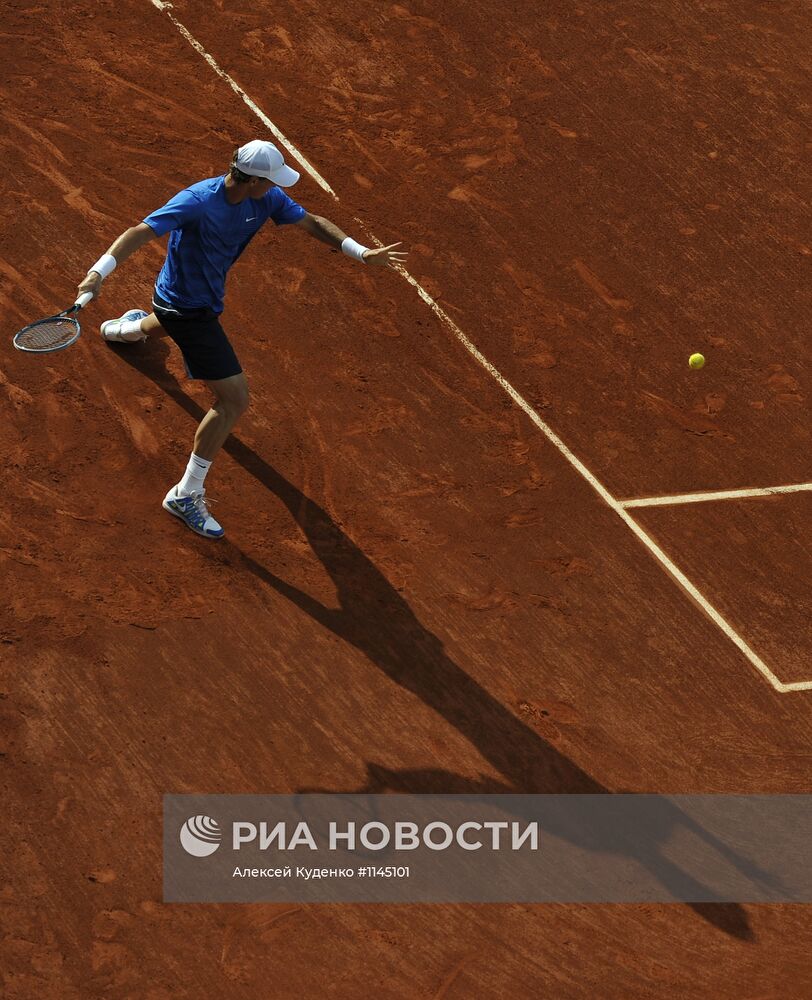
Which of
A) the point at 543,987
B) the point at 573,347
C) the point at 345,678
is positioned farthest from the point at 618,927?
the point at 573,347

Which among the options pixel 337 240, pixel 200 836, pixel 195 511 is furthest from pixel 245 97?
pixel 200 836

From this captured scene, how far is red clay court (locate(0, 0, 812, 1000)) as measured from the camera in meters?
7.06

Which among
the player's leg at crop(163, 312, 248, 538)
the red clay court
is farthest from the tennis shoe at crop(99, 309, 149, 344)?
the player's leg at crop(163, 312, 248, 538)

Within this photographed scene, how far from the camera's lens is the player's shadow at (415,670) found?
298 inches

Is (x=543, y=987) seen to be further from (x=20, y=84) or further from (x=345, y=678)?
(x=20, y=84)

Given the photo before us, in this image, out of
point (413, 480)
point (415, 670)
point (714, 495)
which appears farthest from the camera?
point (714, 495)

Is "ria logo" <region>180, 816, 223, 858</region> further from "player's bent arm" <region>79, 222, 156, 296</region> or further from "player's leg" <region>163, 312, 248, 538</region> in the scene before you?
"player's bent arm" <region>79, 222, 156, 296</region>

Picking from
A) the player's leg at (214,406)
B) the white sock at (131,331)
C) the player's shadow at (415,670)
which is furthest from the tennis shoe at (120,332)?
the player's shadow at (415,670)

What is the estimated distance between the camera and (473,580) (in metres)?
8.57

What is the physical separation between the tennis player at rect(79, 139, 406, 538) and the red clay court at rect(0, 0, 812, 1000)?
60 centimetres

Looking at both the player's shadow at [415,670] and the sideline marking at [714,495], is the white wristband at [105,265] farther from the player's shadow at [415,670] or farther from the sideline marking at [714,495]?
the sideline marking at [714,495]

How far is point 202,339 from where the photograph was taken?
26.5 feet

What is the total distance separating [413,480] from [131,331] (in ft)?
8.02

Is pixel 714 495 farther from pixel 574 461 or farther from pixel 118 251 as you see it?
pixel 118 251
